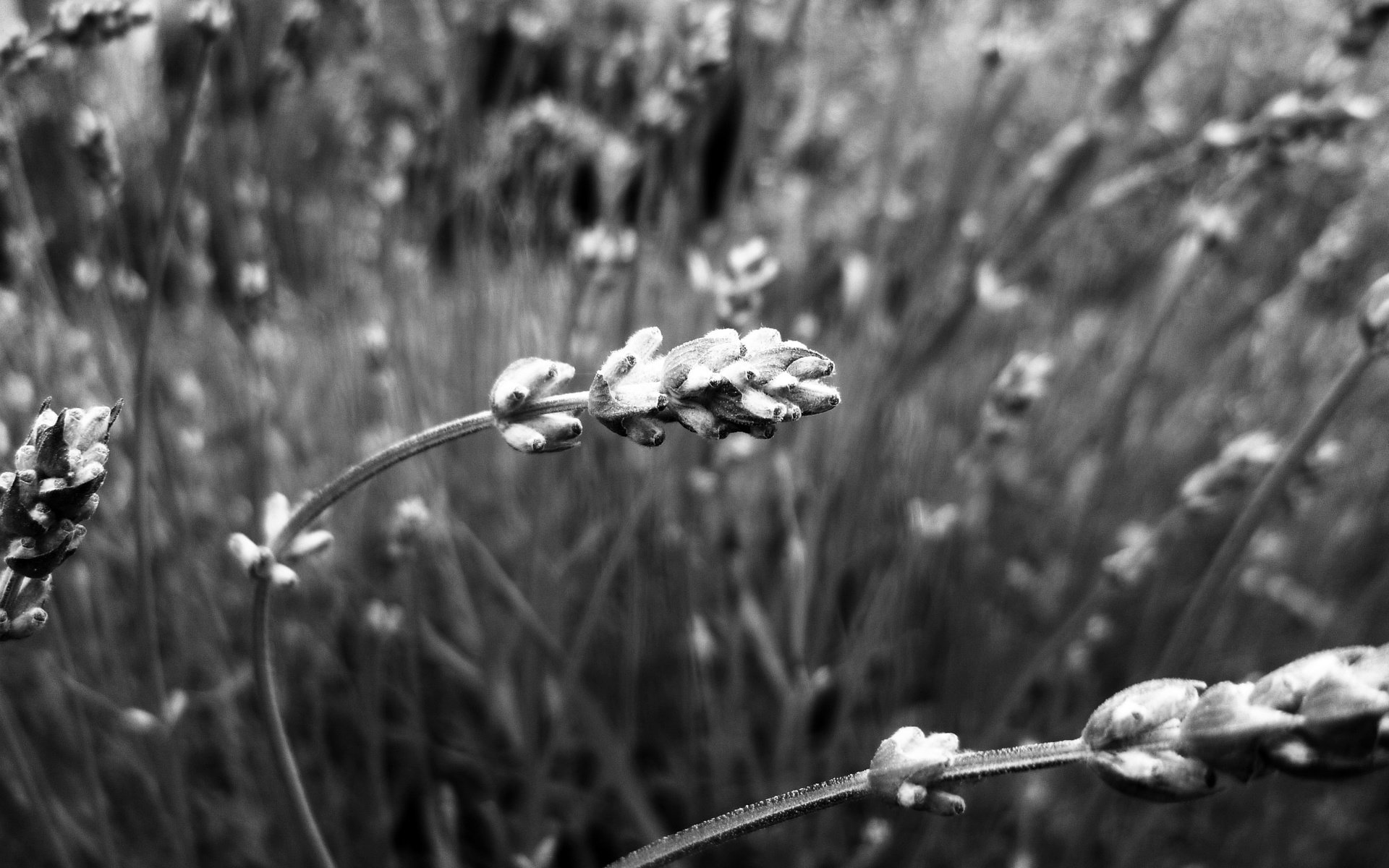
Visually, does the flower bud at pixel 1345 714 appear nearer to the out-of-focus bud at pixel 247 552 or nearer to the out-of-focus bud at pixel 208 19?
the out-of-focus bud at pixel 247 552

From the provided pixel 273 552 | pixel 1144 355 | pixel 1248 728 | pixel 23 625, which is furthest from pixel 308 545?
pixel 1144 355

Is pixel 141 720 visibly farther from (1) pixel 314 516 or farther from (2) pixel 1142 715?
(2) pixel 1142 715

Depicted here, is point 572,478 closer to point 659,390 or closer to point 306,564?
point 306,564

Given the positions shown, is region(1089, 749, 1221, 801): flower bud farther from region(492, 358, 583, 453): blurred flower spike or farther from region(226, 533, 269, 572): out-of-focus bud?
region(226, 533, 269, 572): out-of-focus bud

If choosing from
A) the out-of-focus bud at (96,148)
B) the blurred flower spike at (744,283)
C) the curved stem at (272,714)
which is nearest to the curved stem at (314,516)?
the curved stem at (272,714)

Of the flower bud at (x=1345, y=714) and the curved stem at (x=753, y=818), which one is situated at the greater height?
the flower bud at (x=1345, y=714)

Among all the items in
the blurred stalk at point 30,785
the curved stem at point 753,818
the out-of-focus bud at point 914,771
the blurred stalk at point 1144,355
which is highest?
the blurred stalk at point 1144,355
